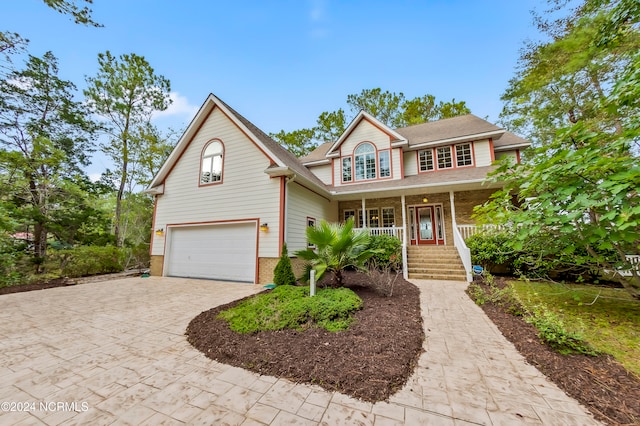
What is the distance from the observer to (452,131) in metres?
11.3

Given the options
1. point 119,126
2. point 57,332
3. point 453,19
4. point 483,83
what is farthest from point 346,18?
point 119,126

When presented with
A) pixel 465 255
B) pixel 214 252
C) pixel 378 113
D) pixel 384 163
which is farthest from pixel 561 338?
pixel 378 113

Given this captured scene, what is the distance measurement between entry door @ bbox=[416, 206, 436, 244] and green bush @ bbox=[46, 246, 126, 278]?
15.1 meters

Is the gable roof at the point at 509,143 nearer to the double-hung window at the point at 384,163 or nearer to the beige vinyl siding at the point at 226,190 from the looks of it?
the double-hung window at the point at 384,163

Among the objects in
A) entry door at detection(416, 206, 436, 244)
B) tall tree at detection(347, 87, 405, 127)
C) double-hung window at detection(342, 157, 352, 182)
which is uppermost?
tall tree at detection(347, 87, 405, 127)

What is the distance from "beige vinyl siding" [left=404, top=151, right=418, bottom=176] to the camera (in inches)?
448

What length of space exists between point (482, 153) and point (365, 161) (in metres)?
5.25

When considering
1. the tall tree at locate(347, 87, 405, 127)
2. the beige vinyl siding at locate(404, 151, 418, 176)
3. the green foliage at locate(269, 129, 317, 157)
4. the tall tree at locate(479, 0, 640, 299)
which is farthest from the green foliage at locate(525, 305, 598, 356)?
the green foliage at locate(269, 129, 317, 157)

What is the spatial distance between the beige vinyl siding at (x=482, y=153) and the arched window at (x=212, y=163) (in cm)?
1128

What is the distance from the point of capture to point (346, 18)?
9758 mm

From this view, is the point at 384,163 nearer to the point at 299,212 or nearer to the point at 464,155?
→ the point at 464,155

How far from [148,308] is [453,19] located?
563 inches

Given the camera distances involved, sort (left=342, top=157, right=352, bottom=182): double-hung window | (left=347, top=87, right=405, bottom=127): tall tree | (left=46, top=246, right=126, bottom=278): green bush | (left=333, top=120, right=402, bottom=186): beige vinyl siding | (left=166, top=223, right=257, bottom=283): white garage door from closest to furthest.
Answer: (left=166, top=223, right=257, bottom=283): white garage door
(left=46, top=246, right=126, bottom=278): green bush
(left=333, top=120, right=402, bottom=186): beige vinyl siding
(left=342, top=157, right=352, bottom=182): double-hung window
(left=347, top=87, right=405, bottom=127): tall tree

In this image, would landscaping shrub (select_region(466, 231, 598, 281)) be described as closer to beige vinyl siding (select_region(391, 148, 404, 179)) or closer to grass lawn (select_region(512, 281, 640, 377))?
grass lawn (select_region(512, 281, 640, 377))
